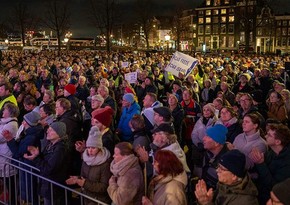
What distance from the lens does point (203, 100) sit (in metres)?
12.8

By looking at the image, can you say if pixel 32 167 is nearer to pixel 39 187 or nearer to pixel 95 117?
pixel 39 187

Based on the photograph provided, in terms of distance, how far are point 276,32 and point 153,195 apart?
101 m

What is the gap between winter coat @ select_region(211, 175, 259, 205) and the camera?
13.2ft

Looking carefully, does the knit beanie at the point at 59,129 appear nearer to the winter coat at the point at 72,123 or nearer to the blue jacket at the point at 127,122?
the winter coat at the point at 72,123

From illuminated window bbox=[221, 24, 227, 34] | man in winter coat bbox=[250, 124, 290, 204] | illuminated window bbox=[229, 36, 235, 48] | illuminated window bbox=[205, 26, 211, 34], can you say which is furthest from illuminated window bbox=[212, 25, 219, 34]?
man in winter coat bbox=[250, 124, 290, 204]

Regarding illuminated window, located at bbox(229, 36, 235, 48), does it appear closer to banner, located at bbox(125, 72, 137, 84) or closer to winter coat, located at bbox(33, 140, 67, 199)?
banner, located at bbox(125, 72, 137, 84)

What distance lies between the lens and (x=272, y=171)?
5.10 meters

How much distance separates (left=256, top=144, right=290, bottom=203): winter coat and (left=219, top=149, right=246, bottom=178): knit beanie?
2.81 ft

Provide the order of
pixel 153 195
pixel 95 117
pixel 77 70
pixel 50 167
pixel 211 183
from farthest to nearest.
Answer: pixel 77 70 → pixel 95 117 → pixel 50 167 → pixel 211 183 → pixel 153 195

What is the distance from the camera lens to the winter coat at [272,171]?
194 inches

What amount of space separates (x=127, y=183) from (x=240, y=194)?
1321 mm

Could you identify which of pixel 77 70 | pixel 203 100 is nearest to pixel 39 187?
pixel 203 100

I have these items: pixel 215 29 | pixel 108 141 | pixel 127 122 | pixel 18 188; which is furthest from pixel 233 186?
pixel 215 29

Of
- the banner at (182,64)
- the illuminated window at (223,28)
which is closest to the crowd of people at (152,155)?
the banner at (182,64)
